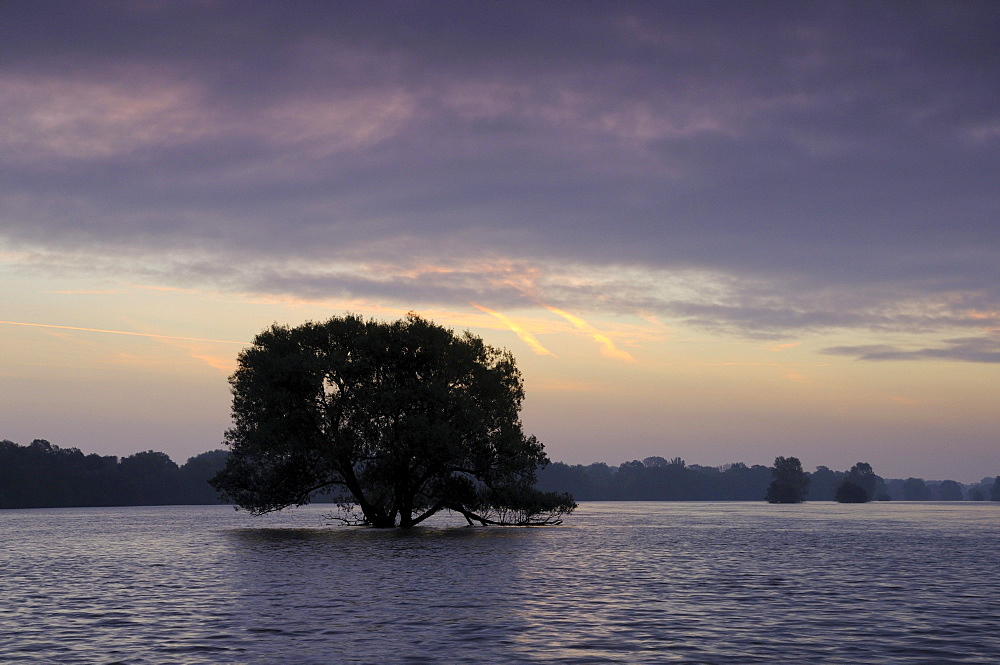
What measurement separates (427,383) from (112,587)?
45.0m

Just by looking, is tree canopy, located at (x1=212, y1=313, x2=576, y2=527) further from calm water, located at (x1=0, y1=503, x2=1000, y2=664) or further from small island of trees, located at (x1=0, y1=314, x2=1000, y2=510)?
calm water, located at (x1=0, y1=503, x2=1000, y2=664)

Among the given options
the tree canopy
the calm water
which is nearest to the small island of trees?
the tree canopy

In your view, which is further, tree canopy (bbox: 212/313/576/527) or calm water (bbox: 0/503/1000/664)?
tree canopy (bbox: 212/313/576/527)

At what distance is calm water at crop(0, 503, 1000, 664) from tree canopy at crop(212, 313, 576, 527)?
17807 millimetres

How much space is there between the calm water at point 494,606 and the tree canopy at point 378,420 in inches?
701

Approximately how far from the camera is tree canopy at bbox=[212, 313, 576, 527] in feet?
262

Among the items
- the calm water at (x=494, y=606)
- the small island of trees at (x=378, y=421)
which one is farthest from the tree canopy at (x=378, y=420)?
the calm water at (x=494, y=606)

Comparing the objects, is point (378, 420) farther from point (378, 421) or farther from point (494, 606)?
point (494, 606)

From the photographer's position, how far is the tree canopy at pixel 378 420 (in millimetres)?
80000

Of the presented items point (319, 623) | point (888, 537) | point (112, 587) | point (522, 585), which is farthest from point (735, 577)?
point (888, 537)

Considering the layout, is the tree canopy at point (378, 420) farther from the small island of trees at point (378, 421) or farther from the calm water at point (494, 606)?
the calm water at point (494, 606)

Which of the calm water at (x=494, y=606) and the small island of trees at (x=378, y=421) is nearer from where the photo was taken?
the calm water at (x=494, y=606)

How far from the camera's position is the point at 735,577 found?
44344 millimetres

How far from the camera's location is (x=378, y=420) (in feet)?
269
